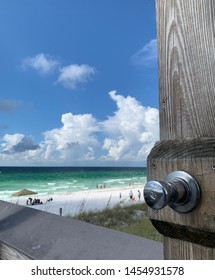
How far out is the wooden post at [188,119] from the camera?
0.46m

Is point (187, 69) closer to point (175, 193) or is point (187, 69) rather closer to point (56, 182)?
point (175, 193)

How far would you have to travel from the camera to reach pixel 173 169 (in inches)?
19.4

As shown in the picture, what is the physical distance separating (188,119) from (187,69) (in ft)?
0.32

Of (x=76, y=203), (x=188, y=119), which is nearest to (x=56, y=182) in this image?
(x=76, y=203)

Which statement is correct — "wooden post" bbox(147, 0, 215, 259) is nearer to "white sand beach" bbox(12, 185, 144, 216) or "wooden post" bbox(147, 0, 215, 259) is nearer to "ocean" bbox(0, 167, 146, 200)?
"white sand beach" bbox(12, 185, 144, 216)

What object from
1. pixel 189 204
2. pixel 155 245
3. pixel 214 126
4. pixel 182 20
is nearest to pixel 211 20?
pixel 182 20

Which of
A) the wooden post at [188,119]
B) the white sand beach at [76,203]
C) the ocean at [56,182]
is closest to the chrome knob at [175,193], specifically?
the wooden post at [188,119]

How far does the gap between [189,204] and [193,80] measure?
0.23 metres

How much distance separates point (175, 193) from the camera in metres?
0.44

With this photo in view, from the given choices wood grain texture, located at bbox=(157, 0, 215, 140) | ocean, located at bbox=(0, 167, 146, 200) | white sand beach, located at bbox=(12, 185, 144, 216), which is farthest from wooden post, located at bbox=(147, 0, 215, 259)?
ocean, located at bbox=(0, 167, 146, 200)

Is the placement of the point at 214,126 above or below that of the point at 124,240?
above

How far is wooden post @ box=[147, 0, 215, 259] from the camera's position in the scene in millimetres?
458

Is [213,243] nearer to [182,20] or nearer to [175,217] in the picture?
[175,217]

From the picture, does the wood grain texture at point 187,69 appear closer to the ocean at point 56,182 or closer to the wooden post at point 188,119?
the wooden post at point 188,119
